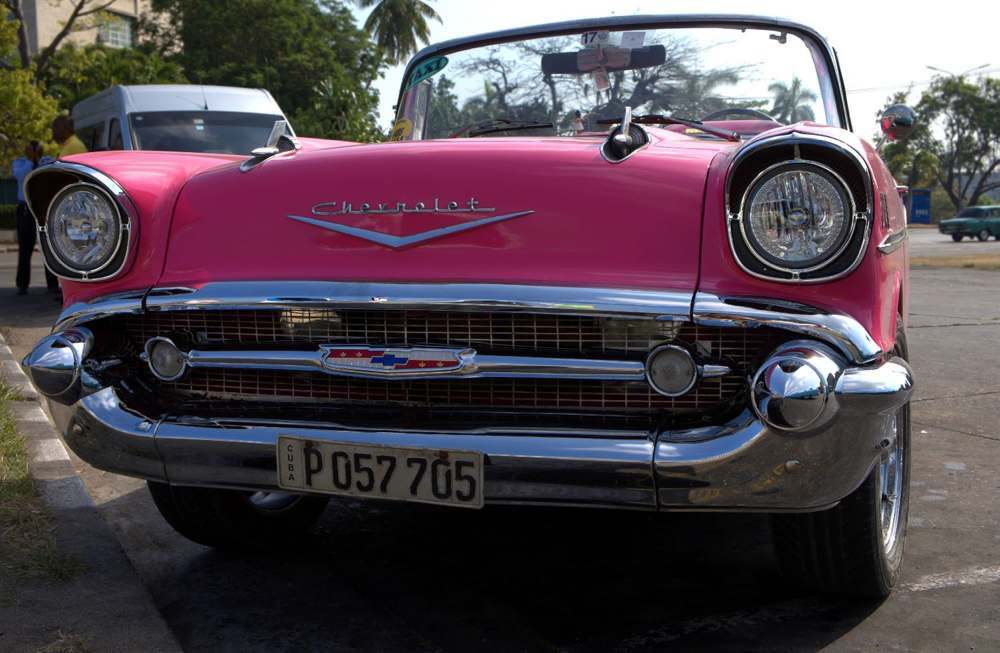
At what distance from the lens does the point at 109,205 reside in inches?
115

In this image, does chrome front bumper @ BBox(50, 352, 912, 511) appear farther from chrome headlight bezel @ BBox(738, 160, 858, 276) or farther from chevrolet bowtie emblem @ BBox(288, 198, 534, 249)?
chevrolet bowtie emblem @ BBox(288, 198, 534, 249)

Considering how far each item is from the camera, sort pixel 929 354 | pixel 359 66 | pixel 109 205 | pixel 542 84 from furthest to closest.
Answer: pixel 359 66
pixel 929 354
pixel 542 84
pixel 109 205

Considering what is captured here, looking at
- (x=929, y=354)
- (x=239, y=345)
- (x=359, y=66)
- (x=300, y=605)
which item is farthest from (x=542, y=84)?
(x=359, y=66)

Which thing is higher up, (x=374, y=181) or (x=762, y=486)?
(x=374, y=181)

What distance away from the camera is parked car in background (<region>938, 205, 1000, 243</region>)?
1574 inches

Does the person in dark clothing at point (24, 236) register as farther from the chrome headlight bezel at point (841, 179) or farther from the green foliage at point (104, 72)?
the green foliage at point (104, 72)

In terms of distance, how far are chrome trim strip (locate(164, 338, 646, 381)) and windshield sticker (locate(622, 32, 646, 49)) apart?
180cm

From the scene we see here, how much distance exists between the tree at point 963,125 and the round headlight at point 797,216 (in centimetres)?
6514

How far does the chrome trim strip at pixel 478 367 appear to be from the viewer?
7.88ft

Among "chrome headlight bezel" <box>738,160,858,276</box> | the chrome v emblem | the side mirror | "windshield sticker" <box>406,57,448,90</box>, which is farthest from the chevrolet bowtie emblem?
the side mirror

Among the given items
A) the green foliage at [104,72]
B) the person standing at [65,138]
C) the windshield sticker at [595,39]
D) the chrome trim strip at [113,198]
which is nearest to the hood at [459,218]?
the chrome trim strip at [113,198]

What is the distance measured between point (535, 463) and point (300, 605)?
3.10 feet

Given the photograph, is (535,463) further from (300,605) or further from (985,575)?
(985,575)

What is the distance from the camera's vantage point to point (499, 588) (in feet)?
10.1
